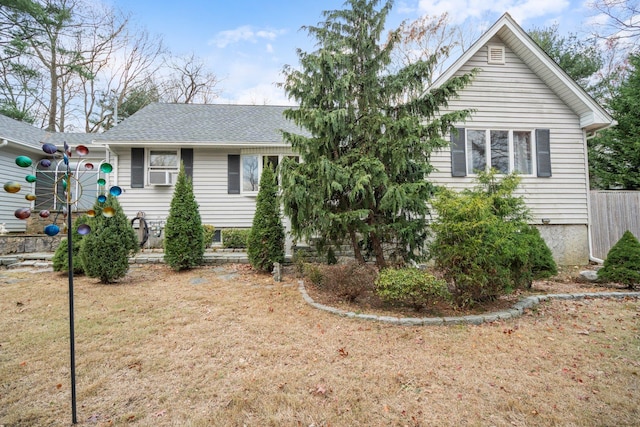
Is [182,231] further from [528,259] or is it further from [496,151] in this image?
[496,151]

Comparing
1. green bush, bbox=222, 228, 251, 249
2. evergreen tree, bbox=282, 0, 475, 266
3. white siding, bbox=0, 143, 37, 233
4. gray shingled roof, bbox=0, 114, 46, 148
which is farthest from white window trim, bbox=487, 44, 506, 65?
white siding, bbox=0, 143, 37, 233

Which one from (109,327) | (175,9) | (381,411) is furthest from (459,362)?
(175,9)

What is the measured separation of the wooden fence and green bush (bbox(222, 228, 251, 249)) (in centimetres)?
1048

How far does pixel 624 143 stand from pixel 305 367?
561 inches

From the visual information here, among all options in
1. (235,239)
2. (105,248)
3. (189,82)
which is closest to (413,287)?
(105,248)

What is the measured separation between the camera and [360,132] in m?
5.41

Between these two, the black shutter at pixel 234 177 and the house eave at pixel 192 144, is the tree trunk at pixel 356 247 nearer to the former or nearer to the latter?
the house eave at pixel 192 144

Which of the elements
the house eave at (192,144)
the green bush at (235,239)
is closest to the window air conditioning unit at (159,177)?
the house eave at (192,144)

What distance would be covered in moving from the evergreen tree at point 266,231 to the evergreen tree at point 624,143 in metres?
12.4

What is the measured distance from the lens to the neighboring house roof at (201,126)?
10180 mm

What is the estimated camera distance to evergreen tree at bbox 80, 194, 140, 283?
6.20m

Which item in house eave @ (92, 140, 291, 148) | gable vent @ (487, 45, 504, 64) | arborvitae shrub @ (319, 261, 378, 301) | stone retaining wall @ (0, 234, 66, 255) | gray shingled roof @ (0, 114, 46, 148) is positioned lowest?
arborvitae shrub @ (319, 261, 378, 301)

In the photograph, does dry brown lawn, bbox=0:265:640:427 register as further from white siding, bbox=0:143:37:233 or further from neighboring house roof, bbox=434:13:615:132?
white siding, bbox=0:143:37:233

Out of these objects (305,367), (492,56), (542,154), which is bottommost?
(305,367)
